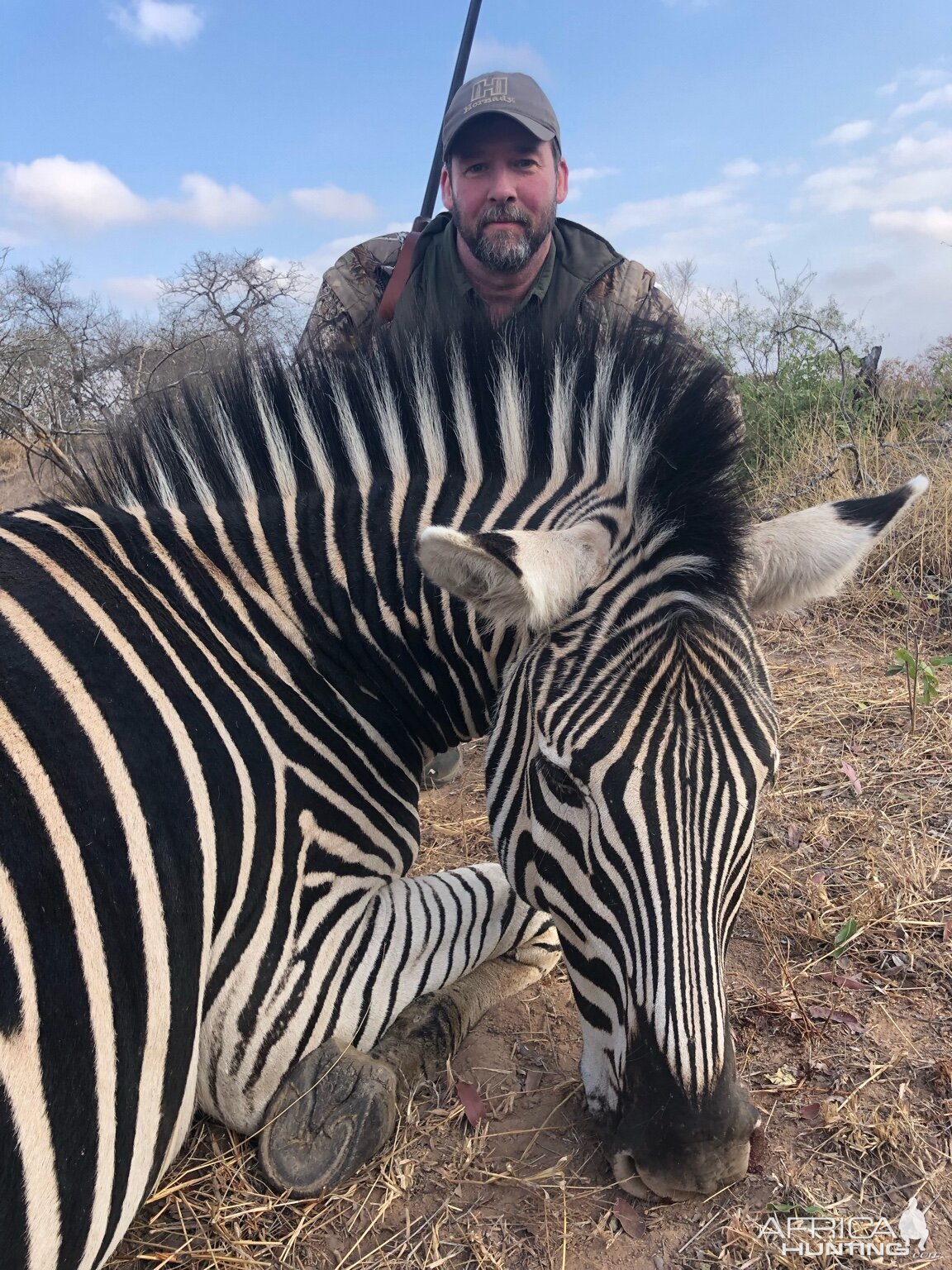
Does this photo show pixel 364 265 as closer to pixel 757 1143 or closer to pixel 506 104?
pixel 506 104

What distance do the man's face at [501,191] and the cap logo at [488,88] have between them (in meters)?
0.14

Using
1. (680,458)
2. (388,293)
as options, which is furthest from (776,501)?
(680,458)

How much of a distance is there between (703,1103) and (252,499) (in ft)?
6.54

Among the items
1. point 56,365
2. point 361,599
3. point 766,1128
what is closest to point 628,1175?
point 766,1128

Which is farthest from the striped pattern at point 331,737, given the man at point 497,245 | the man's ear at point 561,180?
the man's ear at point 561,180

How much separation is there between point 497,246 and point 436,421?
2.98 metres

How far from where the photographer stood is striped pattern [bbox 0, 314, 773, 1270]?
1.61 metres

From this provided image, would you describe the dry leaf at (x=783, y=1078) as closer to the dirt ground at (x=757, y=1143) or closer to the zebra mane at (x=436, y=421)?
the dirt ground at (x=757, y=1143)

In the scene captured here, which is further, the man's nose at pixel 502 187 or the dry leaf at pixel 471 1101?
the man's nose at pixel 502 187

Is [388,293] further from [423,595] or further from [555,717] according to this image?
[555,717]

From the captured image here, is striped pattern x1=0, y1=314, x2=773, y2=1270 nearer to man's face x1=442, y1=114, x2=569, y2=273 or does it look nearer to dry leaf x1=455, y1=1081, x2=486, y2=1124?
dry leaf x1=455, y1=1081, x2=486, y2=1124

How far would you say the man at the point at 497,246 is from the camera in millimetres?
4828

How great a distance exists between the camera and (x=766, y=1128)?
2127 millimetres

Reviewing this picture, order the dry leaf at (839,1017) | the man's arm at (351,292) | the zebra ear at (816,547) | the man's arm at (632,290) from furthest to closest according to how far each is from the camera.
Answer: the man's arm at (351,292) → the man's arm at (632,290) → the dry leaf at (839,1017) → the zebra ear at (816,547)
